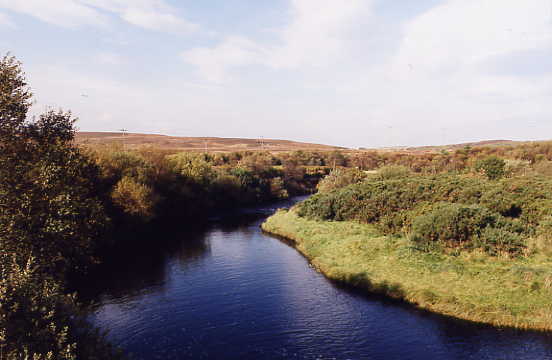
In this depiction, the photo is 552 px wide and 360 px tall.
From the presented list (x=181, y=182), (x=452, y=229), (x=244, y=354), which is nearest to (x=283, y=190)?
(x=181, y=182)

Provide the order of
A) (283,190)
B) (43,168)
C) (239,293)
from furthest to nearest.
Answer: (283,190) → (239,293) → (43,168)

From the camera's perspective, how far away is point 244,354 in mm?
21766

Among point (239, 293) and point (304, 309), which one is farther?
point (239, 293)

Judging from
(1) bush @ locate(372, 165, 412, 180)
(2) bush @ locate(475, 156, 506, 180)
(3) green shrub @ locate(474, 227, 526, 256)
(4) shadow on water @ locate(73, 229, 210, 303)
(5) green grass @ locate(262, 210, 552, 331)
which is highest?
(2) bush @ locate(475, 156, 506, 180)

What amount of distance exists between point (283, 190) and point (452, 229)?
7284 cm

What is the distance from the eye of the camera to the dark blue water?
2175 centimetres

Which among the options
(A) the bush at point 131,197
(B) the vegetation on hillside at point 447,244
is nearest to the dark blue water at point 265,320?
(B) the vegetation on hillside at point 447,244

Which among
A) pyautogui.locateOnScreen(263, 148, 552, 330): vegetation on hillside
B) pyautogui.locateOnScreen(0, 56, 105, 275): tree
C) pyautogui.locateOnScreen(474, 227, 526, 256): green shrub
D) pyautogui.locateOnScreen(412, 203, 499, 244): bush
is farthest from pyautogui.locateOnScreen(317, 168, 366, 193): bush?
pyautogui.locateOnScreen(0, 56, 105, 275): tree

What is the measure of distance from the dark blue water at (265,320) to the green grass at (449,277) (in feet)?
4.08

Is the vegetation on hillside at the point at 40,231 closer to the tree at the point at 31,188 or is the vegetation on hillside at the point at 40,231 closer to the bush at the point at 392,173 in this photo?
the tree at the point at 31,188

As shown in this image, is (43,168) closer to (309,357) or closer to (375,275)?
(309,357)

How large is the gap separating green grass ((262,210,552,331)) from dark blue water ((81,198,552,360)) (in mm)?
1243

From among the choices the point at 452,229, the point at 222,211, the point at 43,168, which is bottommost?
the point at 222,211

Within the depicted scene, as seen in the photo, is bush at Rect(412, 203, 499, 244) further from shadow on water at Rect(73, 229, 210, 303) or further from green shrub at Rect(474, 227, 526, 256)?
shadow on water at Rect(73, 229, 210, 303)
